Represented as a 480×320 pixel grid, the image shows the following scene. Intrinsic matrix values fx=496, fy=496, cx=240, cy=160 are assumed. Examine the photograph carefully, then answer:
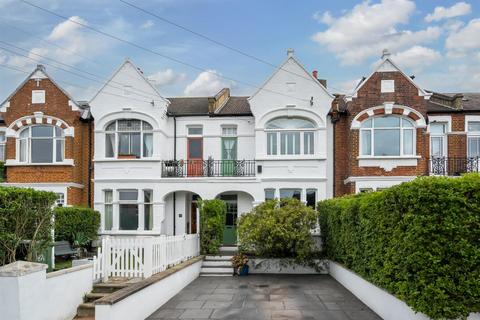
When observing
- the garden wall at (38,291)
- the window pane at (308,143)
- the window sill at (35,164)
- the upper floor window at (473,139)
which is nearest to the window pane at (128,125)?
the window sill at (35,164)

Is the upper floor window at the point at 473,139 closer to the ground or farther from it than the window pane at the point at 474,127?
closer to the ground

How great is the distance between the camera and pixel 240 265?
17.9m

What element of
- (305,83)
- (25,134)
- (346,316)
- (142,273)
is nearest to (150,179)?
(25,134)

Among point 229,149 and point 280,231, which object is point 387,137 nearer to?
point 229,149

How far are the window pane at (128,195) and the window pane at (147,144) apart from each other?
5.91 ft

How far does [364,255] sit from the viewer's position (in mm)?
11758

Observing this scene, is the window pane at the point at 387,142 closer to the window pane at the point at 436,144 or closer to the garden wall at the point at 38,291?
the window pane at the point at 436,144

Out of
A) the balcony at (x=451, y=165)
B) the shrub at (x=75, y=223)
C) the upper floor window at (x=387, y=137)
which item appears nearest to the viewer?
the shrub at (x=75, y=223)

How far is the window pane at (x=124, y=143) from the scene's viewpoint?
22938 millimetres

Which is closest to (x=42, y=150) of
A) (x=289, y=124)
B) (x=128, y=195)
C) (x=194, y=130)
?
(x=128, y=195)

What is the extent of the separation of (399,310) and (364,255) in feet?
9.08

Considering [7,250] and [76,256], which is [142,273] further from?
[76,256]

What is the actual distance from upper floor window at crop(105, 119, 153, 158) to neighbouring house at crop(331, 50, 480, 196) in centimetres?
856

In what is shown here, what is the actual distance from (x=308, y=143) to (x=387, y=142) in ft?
11.3
